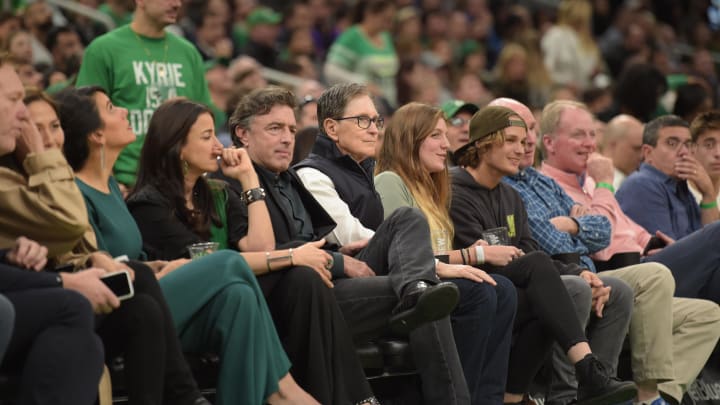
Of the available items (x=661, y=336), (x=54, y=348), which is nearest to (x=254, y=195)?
(x=54, y=348)

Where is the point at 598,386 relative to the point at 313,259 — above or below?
below

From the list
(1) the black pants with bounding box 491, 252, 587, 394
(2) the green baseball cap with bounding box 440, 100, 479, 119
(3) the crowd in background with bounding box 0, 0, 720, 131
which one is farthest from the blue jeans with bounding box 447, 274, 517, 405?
(3) the crowd in background with bounding box 0, 0, 720, 131

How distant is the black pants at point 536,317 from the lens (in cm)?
519

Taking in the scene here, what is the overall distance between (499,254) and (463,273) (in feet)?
1.08

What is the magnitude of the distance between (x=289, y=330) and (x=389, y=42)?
6.50 metres

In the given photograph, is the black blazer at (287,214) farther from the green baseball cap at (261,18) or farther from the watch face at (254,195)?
the green baseball cap at (261,18)

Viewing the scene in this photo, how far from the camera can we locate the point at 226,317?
4.34m

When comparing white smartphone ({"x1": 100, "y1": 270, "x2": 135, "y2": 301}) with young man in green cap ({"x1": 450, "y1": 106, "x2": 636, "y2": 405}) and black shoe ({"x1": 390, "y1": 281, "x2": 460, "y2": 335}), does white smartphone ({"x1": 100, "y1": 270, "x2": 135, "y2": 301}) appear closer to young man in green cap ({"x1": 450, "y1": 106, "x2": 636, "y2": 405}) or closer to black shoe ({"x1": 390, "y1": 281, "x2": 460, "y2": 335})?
black shoe ({"x1": 390, "y1": 281, "x2": 460, "y2": 335})

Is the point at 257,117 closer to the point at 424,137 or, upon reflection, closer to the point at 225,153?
the point at 225,153

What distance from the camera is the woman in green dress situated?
431cm

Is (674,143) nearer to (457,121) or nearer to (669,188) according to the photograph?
(669,188)

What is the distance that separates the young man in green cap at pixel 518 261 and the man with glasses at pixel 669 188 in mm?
1159

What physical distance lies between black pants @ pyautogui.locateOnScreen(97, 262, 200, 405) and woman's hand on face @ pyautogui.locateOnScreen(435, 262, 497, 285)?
1.30m

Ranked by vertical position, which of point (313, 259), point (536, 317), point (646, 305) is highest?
point (313, 259)
